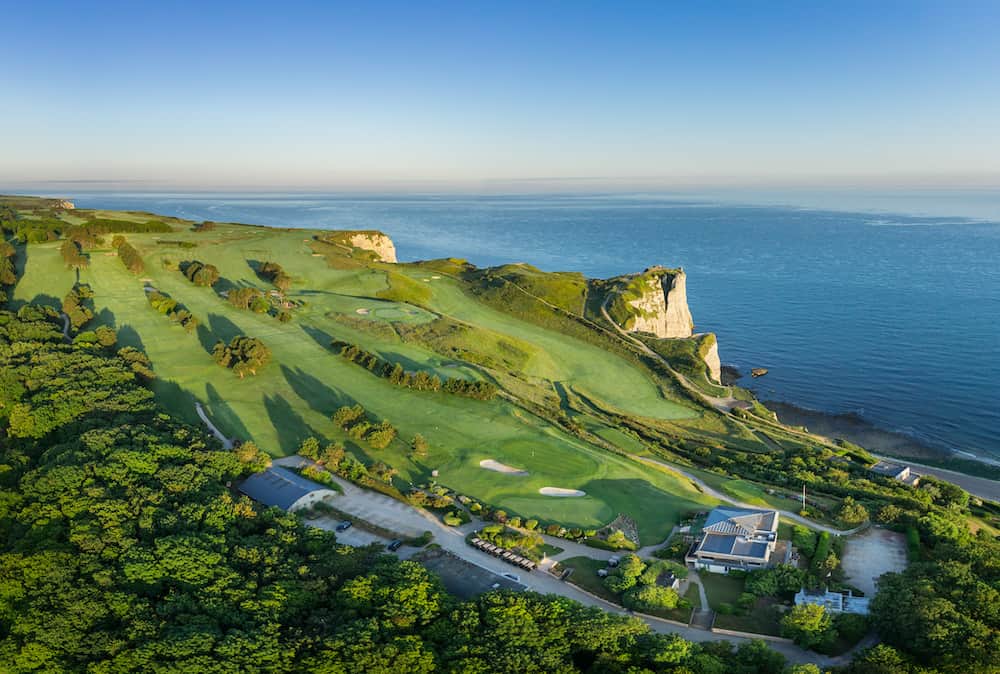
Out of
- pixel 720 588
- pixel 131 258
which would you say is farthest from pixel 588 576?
pixel 131 258

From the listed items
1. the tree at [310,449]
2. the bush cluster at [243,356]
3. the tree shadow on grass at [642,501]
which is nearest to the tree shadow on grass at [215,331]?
the bush cluster at [243,356]

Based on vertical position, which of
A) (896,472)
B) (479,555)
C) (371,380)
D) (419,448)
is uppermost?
(371,380)

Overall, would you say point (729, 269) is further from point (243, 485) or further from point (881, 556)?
point (243, 485)

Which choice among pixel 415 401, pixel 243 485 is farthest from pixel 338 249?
pixel 243 485

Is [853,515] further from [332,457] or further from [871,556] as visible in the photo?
[332,457]

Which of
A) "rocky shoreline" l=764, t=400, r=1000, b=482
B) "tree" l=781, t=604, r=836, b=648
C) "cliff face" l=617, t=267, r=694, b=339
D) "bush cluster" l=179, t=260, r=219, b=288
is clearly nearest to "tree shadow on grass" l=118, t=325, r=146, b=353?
"bush cluster" l=179, t=260, r=219, b=288
